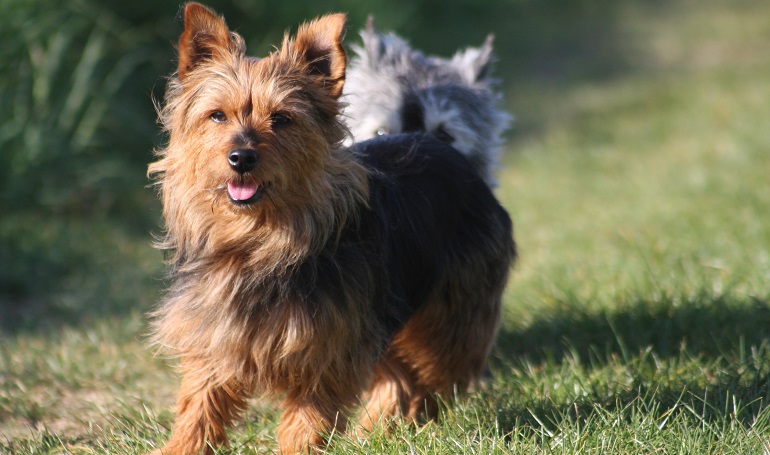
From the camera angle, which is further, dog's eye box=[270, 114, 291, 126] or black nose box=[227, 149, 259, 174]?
dog's eye box=[270, 114, 291, 126]

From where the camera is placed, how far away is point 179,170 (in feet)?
10.6

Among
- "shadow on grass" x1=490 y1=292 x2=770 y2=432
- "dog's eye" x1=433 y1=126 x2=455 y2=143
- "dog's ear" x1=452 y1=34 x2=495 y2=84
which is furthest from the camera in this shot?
A: "dog's ear" x1=452 y1=34 x2=495 y2=84

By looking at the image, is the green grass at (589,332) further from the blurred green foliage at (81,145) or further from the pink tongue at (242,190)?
the pink tongue at (242,190)

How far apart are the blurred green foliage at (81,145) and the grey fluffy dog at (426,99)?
1.11m

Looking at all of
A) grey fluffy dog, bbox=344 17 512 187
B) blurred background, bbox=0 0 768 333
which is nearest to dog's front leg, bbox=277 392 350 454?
grey fluffy dog, bbox=344 17 512 187

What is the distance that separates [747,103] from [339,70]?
26.3ft

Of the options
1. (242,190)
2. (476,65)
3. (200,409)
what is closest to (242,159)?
(242,190)

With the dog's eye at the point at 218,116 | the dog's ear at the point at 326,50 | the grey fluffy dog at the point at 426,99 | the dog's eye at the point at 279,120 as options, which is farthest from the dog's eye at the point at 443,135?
the dog's eye at the point at 218,116

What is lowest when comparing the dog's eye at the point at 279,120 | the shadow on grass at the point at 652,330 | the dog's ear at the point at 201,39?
the shadow on grass at the point at 652,330

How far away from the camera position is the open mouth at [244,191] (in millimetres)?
3051

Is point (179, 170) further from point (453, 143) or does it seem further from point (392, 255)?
point (453, 143)

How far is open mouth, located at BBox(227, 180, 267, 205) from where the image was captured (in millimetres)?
3051

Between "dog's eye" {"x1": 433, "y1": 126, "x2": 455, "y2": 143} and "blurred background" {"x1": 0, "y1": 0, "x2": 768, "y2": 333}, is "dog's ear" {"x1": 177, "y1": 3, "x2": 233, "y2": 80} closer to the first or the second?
"dog's eye" {"x1": 433, "y1": 126, "x2": 455, "y2": 143}

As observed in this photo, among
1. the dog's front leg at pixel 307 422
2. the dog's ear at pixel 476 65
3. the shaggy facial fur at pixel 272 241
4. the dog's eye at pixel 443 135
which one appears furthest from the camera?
the dog's ear at pixel 476 65
